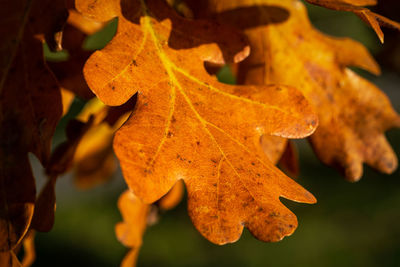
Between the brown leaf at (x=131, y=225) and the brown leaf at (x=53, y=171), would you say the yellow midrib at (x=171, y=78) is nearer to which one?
the brown leaf at (x=53, y=171)

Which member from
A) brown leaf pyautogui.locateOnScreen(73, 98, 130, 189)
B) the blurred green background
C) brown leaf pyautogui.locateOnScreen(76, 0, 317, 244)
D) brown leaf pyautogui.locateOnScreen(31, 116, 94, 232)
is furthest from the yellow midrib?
the blurred green background

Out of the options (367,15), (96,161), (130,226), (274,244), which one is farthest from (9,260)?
(274,244)

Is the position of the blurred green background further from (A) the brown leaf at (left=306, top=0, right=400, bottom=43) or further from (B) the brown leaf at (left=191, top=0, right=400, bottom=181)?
(A) the brown leaf at (left=306, top=0, right=400, bottom=43)

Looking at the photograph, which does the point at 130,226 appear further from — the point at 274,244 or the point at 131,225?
the point at 274,244

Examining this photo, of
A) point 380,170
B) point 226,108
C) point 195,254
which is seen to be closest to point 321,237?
point 195,254

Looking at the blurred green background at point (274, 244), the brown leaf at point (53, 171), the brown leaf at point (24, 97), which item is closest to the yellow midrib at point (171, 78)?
the brown leaf at point (24, 97)

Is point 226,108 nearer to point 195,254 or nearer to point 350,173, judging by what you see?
point 350,173
